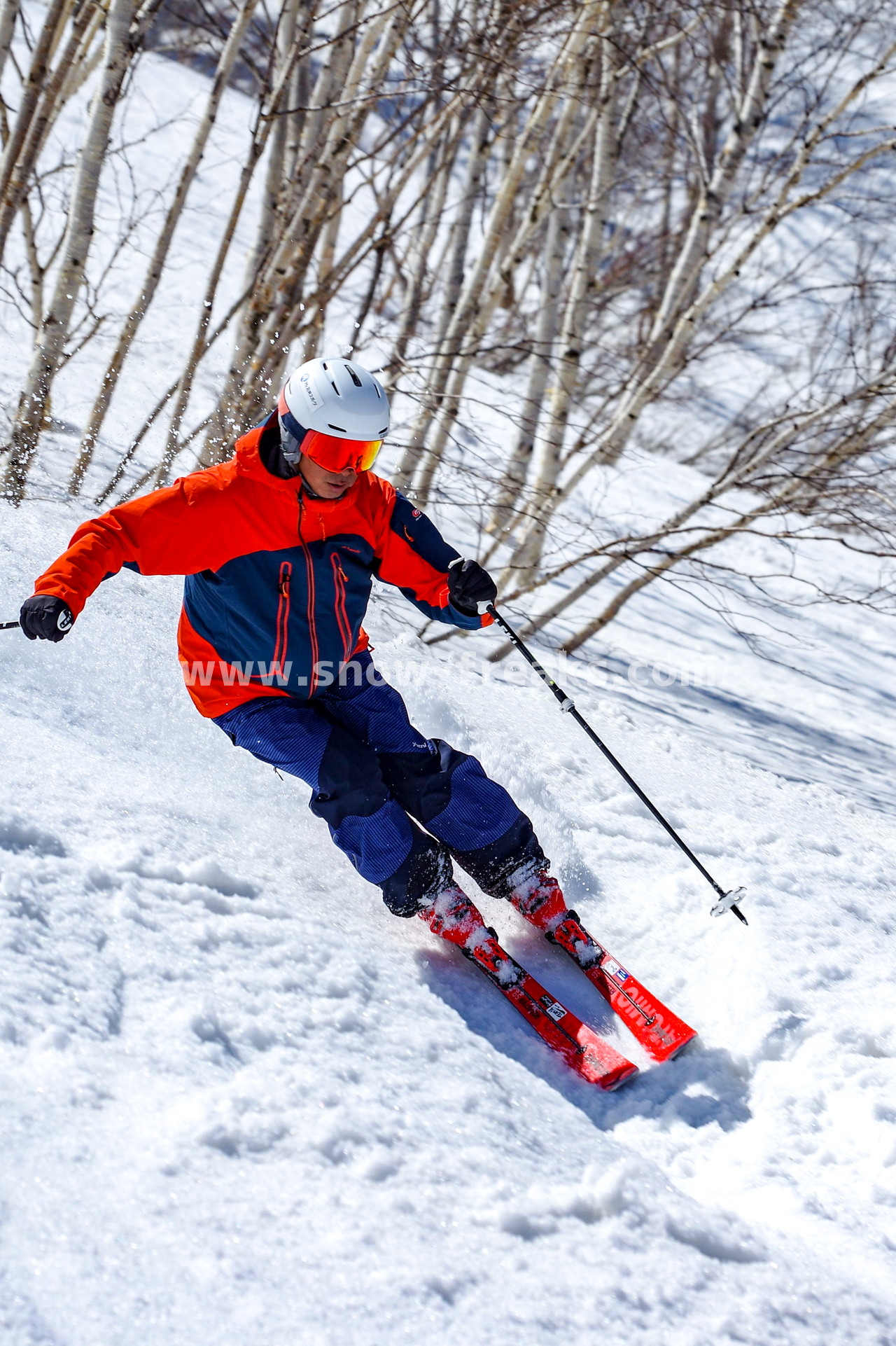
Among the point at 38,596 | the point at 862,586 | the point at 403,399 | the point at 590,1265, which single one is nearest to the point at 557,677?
the point at 38,596

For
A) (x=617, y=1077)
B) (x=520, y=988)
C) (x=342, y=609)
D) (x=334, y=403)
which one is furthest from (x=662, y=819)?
(x=334, y=403)

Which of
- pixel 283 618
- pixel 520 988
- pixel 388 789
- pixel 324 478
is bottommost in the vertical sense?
pixel 520 988

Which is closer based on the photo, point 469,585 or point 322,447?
point 322,447

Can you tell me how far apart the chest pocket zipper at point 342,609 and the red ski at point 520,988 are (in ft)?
2.72

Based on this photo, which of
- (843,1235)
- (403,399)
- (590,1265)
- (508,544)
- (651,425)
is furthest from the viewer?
(651,425)

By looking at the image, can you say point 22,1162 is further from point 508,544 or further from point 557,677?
point 508,544

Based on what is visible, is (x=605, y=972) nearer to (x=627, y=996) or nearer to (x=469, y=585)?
(x=627, y=996)

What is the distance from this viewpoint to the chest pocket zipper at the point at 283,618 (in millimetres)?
2928

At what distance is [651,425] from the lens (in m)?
15.2

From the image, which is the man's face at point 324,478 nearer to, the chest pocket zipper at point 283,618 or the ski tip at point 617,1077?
the chest pocket zipper at point 283,618

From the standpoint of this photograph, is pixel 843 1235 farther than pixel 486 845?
No

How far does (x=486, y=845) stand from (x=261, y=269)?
12.8 feet

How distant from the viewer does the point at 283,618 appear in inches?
116

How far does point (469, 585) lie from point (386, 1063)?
152 cm
